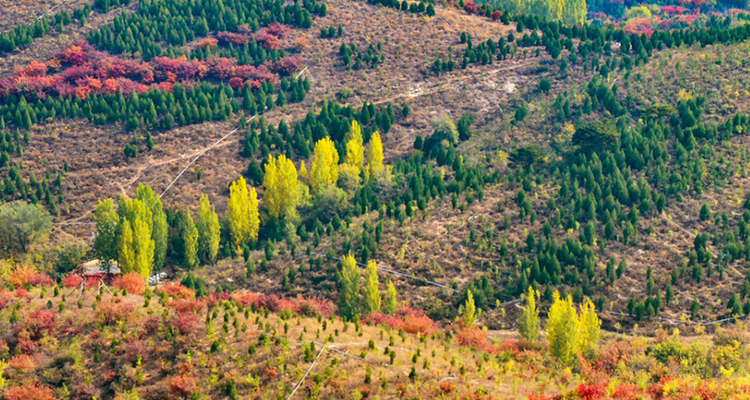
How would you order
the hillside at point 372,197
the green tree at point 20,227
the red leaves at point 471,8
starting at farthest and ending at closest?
the red leaves at point 471,8, the green tree at point 20,227, the hillside at point 372,197

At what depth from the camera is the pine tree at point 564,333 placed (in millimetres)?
37094

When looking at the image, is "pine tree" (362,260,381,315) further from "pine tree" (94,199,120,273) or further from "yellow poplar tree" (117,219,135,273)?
"pine tree" (94,199,120,273)

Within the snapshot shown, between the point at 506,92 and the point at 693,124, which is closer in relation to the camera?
the point at 693,124

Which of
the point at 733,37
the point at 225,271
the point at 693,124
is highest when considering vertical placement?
the point at 733,37

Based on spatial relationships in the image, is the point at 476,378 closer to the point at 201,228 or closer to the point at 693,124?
the point at 201,228

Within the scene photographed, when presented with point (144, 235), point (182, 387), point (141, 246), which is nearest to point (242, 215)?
point (144, 235)

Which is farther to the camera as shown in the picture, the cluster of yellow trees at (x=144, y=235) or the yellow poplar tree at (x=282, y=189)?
the yellow poplar tree at (x=282, y=189)

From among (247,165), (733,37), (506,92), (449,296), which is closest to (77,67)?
(247,165)

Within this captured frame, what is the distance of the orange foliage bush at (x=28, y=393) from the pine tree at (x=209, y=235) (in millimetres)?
19954

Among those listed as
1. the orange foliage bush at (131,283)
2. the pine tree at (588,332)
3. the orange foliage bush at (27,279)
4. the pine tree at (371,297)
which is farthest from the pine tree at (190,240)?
the pine tree at (588,332)

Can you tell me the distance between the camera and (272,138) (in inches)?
2435

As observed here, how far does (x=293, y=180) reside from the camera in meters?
54.9

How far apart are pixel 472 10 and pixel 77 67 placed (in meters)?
41.1

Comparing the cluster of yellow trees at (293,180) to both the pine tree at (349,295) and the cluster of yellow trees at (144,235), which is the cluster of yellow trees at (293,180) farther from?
the pine tree at (349,295)
